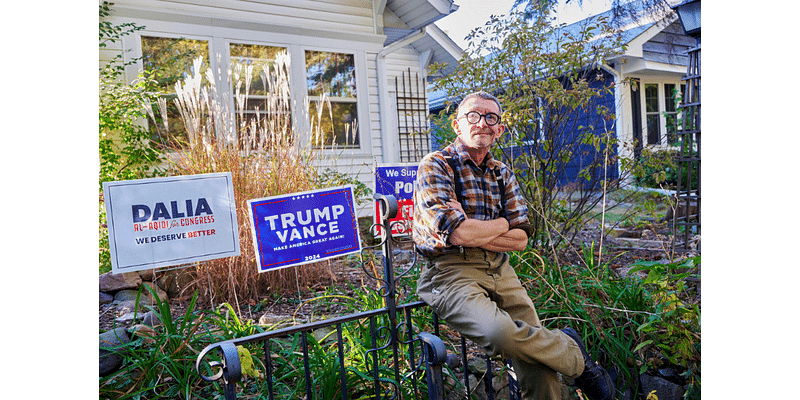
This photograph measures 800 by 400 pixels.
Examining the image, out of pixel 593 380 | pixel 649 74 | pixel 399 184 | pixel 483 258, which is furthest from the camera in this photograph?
pixel 649 74

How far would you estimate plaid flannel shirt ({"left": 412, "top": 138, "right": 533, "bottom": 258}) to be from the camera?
7.07 feet

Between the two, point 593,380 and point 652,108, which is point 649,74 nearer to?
point 652,108

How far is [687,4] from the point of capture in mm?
4191

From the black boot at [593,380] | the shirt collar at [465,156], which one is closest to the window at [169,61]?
the shirt collar at [465,156]

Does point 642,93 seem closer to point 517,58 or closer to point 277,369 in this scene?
point 517,58

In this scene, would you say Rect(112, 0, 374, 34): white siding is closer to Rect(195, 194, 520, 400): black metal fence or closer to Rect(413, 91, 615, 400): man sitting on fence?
Rect(195, 194, 520, 400): black metal fence

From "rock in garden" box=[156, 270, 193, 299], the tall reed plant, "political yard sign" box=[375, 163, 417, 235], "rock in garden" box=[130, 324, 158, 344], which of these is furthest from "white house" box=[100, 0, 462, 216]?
"rock in garden" box=[130, 324, 158, 344]

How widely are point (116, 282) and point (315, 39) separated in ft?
14.5

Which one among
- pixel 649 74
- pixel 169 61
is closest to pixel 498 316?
pixel 169 61

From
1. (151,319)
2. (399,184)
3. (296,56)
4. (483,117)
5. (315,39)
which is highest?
(315,39)

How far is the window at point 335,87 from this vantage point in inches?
294

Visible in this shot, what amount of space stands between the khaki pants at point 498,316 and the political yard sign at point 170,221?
1.71 m

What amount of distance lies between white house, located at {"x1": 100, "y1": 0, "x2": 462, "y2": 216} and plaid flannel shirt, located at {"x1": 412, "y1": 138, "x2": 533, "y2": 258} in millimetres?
3647

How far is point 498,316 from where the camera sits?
1.99 meters
